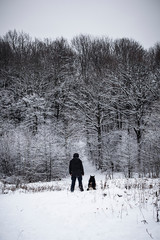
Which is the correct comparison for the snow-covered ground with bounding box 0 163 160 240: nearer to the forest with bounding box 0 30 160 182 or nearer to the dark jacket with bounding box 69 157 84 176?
the dark jacket with bounding box 69 157 84 176

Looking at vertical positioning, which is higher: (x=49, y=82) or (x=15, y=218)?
(x=49, y=82)

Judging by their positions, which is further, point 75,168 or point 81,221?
point 75,168

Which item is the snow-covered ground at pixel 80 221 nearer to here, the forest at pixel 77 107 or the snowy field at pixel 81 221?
the snowy field at pixel 81 221

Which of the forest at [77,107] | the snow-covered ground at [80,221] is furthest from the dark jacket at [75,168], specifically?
the forest at [77,107]

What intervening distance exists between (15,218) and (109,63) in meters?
20.9

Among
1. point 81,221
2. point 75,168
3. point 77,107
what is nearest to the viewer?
point 81,221

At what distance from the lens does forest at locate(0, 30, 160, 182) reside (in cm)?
1686

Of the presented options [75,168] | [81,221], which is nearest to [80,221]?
[81,221]

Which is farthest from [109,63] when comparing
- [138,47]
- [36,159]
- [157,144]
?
[36,159]

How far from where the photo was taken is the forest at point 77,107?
55.3ft

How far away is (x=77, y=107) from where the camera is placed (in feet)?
72.2

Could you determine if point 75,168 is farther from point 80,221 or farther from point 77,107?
point 77,107

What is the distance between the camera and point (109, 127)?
21875 millimetres

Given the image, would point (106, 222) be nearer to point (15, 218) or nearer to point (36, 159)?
point (15, 218)
